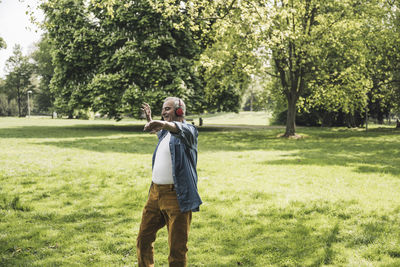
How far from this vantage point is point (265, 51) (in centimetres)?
2273

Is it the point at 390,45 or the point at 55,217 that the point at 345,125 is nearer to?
the point at 390,45

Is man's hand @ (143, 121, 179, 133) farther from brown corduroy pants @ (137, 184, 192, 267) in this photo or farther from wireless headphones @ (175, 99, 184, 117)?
brown corduroy pants @ (137, 184, 192, 267)

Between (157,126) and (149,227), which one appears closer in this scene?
(157,126)

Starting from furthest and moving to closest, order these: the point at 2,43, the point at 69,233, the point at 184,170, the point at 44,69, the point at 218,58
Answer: the point at 44,69, the point at 2,43, the point at 218,58, the point at 69,233, the point at 184,170

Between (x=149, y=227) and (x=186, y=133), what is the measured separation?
3.85 ft

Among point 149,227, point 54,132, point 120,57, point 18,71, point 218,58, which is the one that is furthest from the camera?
point 18,71

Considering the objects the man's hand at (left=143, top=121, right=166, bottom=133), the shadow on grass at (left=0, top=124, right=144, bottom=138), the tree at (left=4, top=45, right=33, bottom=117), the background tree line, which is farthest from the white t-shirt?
the tree at (left=4, top=45, right=33, bottom=117)

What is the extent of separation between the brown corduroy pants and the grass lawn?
1.05 metres

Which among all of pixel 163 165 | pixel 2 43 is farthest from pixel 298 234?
pixel 2 43

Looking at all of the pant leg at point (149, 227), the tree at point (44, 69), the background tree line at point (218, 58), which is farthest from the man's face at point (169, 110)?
the tree at point (44, 69)

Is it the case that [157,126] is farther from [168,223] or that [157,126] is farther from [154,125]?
[168,223]

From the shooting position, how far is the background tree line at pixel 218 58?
22109mm

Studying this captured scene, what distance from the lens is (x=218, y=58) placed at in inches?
858

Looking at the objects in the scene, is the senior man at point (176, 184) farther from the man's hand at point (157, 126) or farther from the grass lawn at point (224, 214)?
the grass lawn at point (224, 214)
